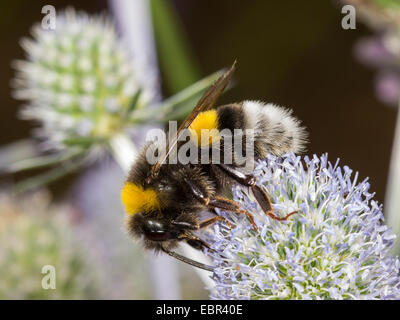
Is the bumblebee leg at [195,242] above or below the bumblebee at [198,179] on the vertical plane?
below

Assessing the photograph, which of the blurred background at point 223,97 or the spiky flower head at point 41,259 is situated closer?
the spiky flower head at point 41,259

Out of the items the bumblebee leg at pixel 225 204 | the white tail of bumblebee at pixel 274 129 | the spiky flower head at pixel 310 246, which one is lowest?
the spiky flower head at pixel 310 246

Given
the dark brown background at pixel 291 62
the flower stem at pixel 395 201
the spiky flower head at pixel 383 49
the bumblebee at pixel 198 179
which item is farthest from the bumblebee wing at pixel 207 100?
the dark brown background at pixel 291 62

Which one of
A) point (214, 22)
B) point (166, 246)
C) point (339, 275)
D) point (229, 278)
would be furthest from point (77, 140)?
point (214, 22)

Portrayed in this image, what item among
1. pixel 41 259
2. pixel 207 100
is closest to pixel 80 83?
pixel 41 259

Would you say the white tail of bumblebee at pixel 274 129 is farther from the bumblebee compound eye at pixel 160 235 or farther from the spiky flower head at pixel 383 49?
the spiky flower head at pixel 383 49

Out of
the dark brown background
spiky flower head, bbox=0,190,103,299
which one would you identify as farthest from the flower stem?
spiky flower head, bbox=0,190,103,299

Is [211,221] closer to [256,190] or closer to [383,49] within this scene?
[256,190]
